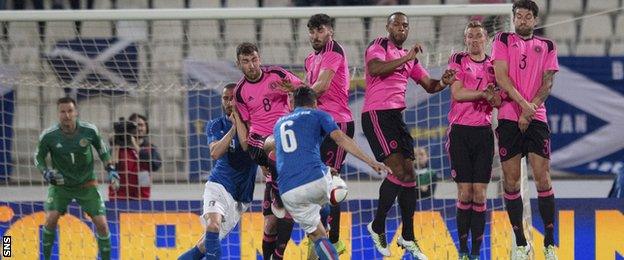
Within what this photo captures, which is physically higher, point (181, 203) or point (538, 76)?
point (538, 76)

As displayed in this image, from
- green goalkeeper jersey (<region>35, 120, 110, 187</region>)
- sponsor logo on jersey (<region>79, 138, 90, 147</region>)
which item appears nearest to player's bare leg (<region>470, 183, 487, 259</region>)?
green goalkeeper jersey (<region>35, 120, 110, 187</region>)

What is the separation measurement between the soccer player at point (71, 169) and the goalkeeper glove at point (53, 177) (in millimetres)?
13

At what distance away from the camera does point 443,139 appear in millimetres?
12883

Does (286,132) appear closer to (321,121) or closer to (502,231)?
(321,121)

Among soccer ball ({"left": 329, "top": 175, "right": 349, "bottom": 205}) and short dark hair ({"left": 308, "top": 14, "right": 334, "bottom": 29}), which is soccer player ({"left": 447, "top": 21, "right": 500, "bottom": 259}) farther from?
soccer ball ({"left": 329, "top": 175, "right": 349, "bottom": 205})

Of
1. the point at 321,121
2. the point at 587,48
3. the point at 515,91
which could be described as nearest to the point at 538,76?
the point at 515,91

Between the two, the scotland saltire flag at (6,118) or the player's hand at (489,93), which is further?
the scotland saltire flag at (6,118)

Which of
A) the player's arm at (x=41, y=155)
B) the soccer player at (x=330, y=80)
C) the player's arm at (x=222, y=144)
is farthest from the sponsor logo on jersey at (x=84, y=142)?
the soccer player at (x=330, y=80)

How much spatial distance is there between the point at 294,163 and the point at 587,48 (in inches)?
247

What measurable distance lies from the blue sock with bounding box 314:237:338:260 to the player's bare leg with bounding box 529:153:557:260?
1646mm

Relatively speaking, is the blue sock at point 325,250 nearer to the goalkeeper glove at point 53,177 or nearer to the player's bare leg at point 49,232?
the goalkeeper glove at point 53,177

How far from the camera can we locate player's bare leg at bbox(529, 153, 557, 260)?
32.0ft

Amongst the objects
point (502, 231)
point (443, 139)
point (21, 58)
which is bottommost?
point (502, 231)

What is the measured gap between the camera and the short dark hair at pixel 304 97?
30.8 ft
